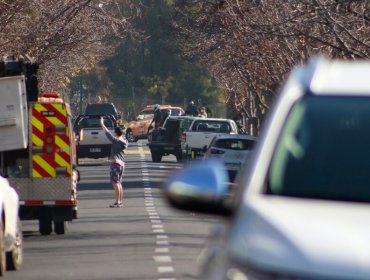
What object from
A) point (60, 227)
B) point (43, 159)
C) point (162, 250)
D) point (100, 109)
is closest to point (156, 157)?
point (100, 109)

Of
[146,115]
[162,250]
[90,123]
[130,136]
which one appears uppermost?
[162,250]

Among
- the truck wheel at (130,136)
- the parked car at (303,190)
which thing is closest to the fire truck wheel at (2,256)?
the parked car at (303,190)

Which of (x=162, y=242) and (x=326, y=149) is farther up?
(x=326, y=149)

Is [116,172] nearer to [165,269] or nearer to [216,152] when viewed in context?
[216,152]

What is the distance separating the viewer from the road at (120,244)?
1459cm

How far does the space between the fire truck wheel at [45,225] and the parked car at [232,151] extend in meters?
7.32

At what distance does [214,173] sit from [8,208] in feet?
30.0

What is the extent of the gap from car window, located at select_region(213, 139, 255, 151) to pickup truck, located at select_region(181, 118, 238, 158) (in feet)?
39.2

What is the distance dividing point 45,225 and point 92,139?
85.6ft

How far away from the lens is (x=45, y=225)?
2052 centimetres

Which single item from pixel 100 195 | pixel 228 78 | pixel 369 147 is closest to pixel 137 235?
pixel 100 195

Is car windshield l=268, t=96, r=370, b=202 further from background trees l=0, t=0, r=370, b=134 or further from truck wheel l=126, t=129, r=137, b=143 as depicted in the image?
truck wheel l=126, t=129, r=137, b=143

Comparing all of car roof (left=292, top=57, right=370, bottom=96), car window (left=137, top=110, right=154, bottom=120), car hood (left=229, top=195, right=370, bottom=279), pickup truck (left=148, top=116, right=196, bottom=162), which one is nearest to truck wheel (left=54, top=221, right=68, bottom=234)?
car roof (left=292, top=57, right=370, bottom=96)

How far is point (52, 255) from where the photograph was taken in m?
16.9
